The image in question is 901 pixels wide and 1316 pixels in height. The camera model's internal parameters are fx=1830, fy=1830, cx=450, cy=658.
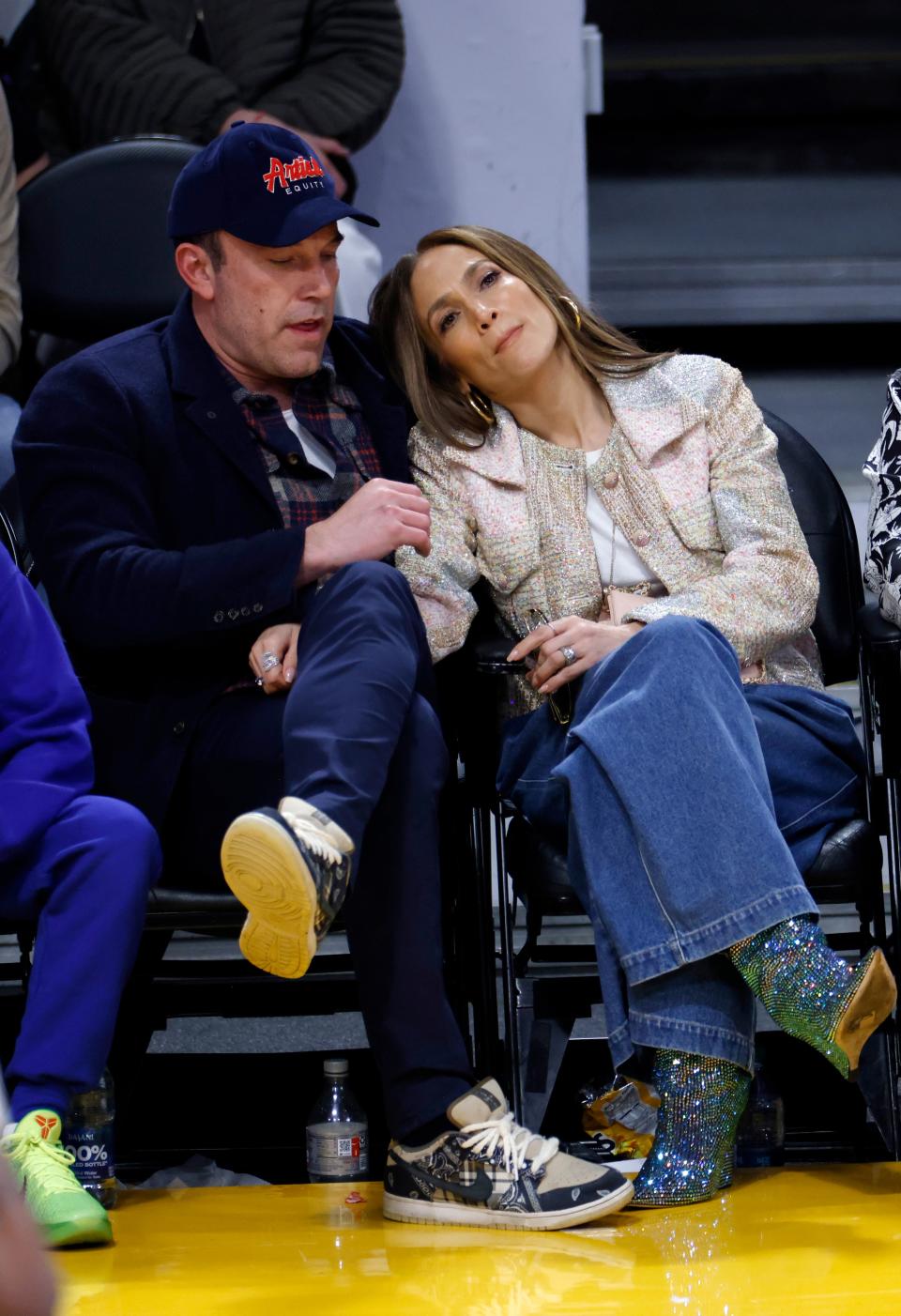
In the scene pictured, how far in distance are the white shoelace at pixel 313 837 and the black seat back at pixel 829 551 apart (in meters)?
1.04

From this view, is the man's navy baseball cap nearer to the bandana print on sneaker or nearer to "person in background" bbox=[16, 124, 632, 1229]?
"person in background" bbox=[16, 124, 632, 1229]

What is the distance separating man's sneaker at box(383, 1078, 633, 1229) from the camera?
6.17 ft

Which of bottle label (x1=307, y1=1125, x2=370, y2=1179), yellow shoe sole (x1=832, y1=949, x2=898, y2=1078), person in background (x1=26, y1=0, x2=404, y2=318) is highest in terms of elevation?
person in background (x1=26, y1=0, x2=404, y2=318)

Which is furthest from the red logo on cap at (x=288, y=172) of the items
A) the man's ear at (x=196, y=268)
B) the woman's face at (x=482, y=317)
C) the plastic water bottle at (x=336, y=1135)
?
the plastic water bottle at (x=336, y=1135)

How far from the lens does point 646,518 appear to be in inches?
97.7

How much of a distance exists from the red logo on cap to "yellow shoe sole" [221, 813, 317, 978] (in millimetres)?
971

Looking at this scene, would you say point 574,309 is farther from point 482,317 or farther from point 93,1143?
point 93,1143

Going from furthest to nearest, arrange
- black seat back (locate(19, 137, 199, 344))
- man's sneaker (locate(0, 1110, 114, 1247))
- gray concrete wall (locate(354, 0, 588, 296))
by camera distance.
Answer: gray concrete wall (locate(354, 0, 588, 296)) → black seat back (locate(19, 137, 199, 344)) → man's sneaker (locate(0, 1110, 114, 1247))

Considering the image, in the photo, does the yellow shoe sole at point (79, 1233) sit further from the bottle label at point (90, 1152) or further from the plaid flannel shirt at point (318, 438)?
the plaid flannel shirt at point (318, 438)

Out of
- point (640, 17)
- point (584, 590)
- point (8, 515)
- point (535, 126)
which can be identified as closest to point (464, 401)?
point (584, 590)

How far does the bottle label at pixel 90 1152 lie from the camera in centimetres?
203

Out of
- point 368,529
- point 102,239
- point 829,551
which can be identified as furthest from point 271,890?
point 102,239

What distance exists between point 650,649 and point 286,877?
21.4 inches

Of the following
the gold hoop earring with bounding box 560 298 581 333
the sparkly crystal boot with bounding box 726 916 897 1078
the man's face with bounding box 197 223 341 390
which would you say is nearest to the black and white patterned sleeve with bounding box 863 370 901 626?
the gold hoop earring with bounding box 560 298 581 333
